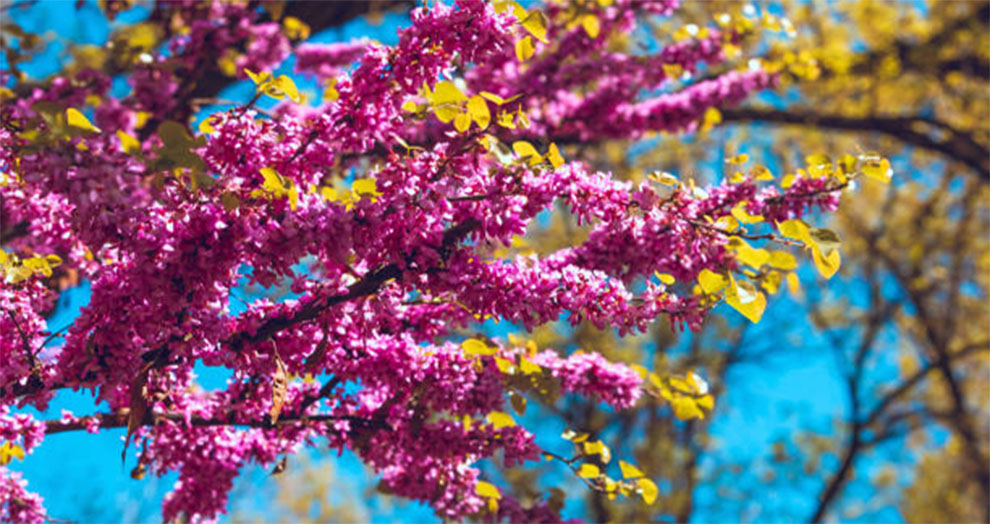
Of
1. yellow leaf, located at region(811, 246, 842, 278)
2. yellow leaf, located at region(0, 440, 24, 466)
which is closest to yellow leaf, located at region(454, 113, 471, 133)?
yellow leaf, located at region(811, 246, 842, 278)

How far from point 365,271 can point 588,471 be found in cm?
131

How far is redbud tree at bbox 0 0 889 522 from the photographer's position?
2.09 m

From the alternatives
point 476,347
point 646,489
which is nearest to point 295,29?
point 476,347

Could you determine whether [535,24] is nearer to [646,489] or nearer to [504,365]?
[504,365]

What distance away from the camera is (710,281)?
7.44 ft

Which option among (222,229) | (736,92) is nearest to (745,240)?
(222,229)

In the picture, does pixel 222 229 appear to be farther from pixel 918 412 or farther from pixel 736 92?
pixel 918 412

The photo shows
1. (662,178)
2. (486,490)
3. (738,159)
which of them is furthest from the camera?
(486,490)

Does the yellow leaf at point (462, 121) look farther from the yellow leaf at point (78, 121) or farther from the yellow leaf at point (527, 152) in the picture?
the yellow leaf at point (78, 121)

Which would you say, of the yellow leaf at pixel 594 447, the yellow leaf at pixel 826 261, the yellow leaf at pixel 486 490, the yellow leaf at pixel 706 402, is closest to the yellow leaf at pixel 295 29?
the yellow leaf at pixel 486 490

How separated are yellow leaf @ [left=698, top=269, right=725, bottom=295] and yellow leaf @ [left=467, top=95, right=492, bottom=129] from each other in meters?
0.77

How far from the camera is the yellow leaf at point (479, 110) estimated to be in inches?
82.7

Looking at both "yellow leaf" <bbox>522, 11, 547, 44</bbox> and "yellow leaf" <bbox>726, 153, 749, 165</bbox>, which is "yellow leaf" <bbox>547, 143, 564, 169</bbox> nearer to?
"yellow leaf" <bbox>522, 11, 547, 44</bbox>

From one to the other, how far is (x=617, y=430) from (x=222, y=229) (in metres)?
12.9
